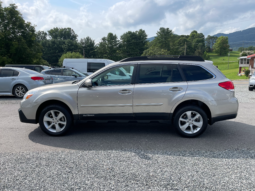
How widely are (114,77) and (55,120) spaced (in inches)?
65.1

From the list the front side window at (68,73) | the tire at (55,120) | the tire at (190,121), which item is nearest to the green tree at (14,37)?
the front side window at (68,73)

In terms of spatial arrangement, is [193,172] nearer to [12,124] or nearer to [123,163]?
[123,163]

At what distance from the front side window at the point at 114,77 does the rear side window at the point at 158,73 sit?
27 cm

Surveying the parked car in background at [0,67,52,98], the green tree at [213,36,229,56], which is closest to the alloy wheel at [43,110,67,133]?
the parked car in background at [0,67,52,98]

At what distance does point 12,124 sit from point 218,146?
5.28 metres

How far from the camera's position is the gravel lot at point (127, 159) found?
2.98 meters

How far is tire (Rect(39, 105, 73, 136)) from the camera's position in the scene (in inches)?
192

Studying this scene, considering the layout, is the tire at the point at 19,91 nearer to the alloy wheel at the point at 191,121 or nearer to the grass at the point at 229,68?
the alloy wheel at the point at 191,121

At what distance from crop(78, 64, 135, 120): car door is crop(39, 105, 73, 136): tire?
35 cm

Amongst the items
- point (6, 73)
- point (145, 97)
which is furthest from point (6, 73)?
point (145, 97)

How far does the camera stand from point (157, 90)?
15.5ft

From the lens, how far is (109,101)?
4.77 m

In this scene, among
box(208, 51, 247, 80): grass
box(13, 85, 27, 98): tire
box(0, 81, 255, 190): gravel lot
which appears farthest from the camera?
box(208, 51, 247, 80): grass

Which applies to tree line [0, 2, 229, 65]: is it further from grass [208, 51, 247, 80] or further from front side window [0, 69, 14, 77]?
front side window [0, 69, 14, 77]
